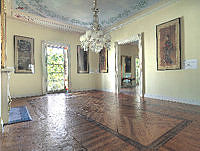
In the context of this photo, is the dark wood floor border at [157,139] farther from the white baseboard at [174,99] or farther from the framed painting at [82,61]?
the framed painting at [82,61]

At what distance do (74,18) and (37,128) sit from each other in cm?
528

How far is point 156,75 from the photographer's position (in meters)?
4.68

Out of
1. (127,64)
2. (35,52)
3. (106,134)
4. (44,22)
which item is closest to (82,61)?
(35,52)

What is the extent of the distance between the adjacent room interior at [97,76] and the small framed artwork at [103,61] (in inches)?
2.6

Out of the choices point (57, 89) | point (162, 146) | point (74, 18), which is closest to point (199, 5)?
point (162, 146)

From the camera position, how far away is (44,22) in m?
5.95

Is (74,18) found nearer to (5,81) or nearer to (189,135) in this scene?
(5,81)

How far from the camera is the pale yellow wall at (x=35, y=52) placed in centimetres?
539

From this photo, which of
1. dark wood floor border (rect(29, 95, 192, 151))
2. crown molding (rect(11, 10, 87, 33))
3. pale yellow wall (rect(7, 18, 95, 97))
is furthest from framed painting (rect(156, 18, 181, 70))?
pale yellow wall (rect(7, 18, 95, 97))

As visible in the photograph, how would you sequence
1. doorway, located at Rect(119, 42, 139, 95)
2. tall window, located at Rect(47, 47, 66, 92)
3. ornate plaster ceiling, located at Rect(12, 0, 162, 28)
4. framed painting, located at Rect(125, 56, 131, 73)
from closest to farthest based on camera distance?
ornate plaster ceiling, located at Rect(12, 0, 162, 28) → tall window, located at Rect(47, 47, 66, 92) → doorway, located at Rect(119, 42, 139, 95) → framed painting, located at Rect(125, 56, 131, 73)

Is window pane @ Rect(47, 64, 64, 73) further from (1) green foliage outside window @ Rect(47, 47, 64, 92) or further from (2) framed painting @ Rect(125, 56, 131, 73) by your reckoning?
(2) framed painting @ Rect(125, 56, 131, 73)

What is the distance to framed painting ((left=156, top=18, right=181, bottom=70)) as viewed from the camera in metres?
3.94

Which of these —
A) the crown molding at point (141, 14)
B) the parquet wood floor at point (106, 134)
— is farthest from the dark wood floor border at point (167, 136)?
the crown molding at point (141, 14)

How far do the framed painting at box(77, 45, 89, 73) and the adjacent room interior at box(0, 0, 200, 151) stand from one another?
0.07 m
